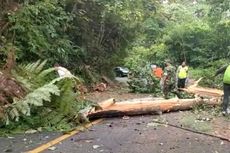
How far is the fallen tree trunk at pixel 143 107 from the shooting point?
1085 centimetres

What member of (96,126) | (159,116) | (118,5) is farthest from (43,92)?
(118,5)

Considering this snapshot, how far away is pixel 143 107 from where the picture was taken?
37.8ft

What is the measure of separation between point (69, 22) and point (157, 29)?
30.6 metres

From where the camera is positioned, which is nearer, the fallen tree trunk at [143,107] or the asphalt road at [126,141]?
the asphalt road at [126,141]

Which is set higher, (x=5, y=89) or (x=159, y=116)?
(x=5, y=89)

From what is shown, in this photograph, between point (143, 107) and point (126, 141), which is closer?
point (126, 141)

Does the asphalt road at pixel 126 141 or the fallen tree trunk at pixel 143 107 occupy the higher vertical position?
the fallen tree trunk at pixel 143 107

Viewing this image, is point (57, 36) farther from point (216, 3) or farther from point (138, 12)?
point (216, 3)

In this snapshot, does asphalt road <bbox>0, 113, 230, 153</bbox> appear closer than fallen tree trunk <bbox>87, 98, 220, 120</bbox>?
Yes

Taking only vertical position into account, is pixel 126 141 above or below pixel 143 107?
below

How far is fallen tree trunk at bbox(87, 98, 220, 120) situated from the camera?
35.6ft

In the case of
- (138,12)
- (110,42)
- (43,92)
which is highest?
(138,12)

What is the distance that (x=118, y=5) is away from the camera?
20.7 m

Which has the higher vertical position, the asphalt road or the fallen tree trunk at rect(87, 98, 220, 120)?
the fallen tree trunk at rect(87, 98, 220, 120)
